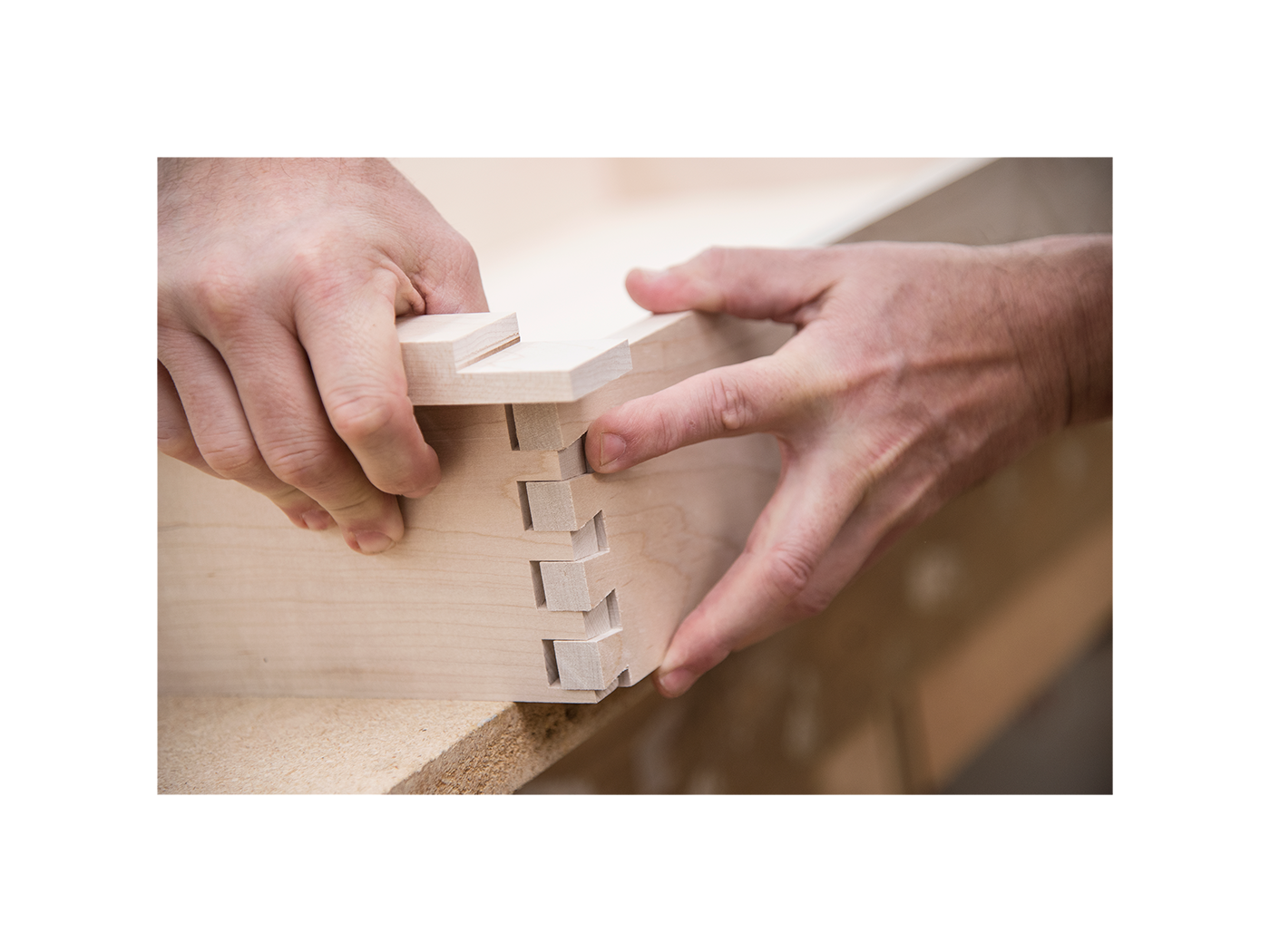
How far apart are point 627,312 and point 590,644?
0.42 m

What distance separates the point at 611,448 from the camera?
0.64 m

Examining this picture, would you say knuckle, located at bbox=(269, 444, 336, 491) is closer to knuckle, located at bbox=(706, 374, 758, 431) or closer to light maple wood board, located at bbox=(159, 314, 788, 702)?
light maple wood board, located at bbox=(159, 314, 788, 702)

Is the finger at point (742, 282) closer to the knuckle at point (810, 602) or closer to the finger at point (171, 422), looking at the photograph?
the knuckle at point (810, 602)

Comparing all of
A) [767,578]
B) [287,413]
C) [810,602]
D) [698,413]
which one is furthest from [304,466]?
[810,602]

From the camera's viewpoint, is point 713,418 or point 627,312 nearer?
point 713,418

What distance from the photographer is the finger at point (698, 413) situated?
0.64 meters

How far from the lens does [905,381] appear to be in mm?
902

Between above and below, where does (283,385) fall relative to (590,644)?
above

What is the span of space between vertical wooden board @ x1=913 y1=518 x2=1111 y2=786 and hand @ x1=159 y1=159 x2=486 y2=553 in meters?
0.94

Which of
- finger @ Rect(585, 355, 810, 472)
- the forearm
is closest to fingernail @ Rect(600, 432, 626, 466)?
finger @ Rect(585, 355, 810, 472)

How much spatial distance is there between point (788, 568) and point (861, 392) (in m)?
0.18

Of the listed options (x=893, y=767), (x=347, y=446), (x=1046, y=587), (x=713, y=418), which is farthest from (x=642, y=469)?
(x=1046, y=587)

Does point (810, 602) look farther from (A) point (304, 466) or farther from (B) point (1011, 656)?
(B) point (1011, 656)

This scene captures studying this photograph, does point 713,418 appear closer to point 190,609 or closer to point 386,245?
point 386,245
